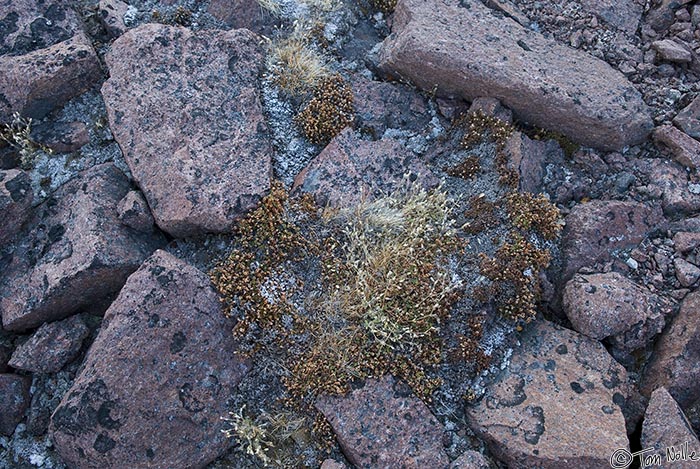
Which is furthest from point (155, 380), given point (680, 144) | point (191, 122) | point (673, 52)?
point (673, 52)

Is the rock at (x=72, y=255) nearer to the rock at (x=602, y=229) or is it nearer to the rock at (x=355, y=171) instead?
the rock at (x=355, y=171)

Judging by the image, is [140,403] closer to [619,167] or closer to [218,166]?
[218,166]

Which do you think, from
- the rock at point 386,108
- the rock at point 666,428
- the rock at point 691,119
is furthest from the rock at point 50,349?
the rock at point 691,119

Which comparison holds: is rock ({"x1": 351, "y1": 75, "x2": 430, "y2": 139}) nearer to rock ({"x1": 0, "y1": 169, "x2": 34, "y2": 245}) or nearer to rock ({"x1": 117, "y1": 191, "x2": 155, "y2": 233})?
rock ({"x1": 117, "y1": 191, "x2": 155, "y2": 233})

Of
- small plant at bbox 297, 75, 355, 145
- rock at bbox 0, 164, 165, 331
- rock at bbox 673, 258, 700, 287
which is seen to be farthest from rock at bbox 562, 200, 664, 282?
rock at bbox 0, 164, 165, 331

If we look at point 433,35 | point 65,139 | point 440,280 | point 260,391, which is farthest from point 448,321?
point 65,139
